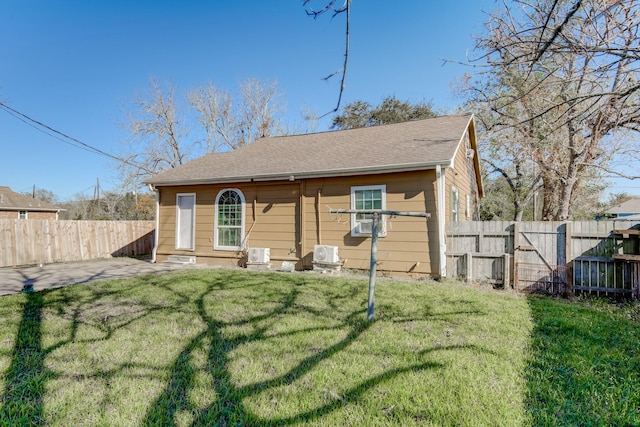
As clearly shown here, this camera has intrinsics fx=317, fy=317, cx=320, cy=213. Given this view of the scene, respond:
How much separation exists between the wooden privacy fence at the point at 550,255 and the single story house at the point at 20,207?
98.5 ft

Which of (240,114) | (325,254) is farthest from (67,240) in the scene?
(240,114)

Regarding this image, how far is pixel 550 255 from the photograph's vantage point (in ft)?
20.5

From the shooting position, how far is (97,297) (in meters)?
5.25

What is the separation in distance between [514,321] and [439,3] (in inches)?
151

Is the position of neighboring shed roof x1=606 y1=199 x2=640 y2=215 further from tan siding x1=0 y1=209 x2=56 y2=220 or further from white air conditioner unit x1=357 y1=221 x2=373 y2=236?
tan siding x1=0 y1=209 x2=56 y2=220

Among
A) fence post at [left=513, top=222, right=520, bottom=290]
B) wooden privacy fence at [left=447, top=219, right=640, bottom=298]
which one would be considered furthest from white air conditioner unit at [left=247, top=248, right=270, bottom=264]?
fence post at [left=513, top=222, right=520, bottom=290]

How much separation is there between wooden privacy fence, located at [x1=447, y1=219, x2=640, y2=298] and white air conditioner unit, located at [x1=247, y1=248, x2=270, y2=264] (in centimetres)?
457

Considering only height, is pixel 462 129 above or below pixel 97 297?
above

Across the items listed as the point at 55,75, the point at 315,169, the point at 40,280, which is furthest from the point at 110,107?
the point at 315,169

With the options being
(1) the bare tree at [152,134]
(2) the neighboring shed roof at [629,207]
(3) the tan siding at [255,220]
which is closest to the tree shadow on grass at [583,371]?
(3) the tan siding at [255,220]

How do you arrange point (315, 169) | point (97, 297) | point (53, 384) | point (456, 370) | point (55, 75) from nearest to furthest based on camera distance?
point (53, 384) < point (456, 370) < point (97, 297) < point (315, 169) < point (55, 75)

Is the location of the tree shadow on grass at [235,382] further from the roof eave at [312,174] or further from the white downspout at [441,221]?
the roof eave at [312,174]

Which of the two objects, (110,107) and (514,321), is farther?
(110,107)

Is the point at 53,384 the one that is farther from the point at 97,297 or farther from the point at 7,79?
the point at 7,79
